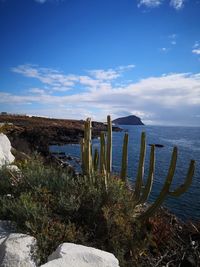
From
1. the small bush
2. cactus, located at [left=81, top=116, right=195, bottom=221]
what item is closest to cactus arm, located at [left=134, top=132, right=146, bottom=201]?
cactus, located at [left=81, top=116, right=195, bottom=221]

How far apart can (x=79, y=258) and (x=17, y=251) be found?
0.86 m

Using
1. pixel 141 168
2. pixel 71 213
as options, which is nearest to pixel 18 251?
pixel 71 213

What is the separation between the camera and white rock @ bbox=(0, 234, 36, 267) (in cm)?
367

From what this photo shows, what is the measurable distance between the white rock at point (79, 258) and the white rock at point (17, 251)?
0.38 m

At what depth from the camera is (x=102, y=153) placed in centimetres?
738

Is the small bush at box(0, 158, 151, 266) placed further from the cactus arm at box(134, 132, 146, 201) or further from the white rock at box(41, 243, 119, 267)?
the cactus arm at box(134, 132, 146, 201)

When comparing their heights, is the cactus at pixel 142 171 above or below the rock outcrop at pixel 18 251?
above

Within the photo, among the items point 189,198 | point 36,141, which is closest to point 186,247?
point 189,198

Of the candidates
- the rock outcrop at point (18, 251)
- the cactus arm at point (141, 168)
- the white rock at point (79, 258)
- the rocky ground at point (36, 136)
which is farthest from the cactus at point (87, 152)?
the rocky ground at point (36, 136)

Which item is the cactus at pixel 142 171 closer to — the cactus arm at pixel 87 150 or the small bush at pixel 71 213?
the cactus arm at pixel 87 150

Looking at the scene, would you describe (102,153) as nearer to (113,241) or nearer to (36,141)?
(113,241)

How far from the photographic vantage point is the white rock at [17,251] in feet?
12.1

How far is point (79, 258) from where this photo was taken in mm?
3543

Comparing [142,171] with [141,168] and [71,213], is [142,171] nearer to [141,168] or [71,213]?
[141,168]
